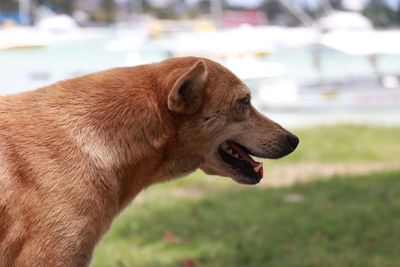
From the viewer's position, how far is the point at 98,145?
2727 millimetres

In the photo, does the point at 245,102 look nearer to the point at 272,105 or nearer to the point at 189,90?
the point at 189,90

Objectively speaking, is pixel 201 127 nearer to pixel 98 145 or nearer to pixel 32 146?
pixel 98 145

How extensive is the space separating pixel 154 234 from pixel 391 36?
32.2 feet

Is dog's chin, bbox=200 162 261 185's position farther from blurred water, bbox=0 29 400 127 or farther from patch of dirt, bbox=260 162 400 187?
blurred water, bbox=0 29 400 127

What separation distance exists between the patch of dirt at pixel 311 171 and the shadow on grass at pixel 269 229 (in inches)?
12.6

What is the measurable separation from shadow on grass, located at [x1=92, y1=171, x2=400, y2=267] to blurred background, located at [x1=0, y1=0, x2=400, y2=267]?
0.01 m

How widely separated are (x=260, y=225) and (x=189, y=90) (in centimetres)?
247

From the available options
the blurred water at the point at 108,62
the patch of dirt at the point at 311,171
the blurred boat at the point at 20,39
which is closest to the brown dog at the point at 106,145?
the patch of dirt at the point at 311,171

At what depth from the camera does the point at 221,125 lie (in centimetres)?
294

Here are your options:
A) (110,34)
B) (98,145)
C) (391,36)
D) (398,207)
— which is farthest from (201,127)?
(110,34)

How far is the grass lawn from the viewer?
4.50 m

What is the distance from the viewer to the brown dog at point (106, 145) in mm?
2561

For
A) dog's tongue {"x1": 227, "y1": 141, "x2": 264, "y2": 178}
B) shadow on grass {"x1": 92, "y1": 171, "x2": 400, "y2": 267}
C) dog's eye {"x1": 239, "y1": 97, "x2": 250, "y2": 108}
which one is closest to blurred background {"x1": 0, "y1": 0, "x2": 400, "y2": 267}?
shadow on grass {"x1": 92, "y1": 171, "x2": 400, "y2": 267}

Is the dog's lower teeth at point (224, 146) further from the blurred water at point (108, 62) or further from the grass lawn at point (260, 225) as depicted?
the blurred water at point (108, 62)
